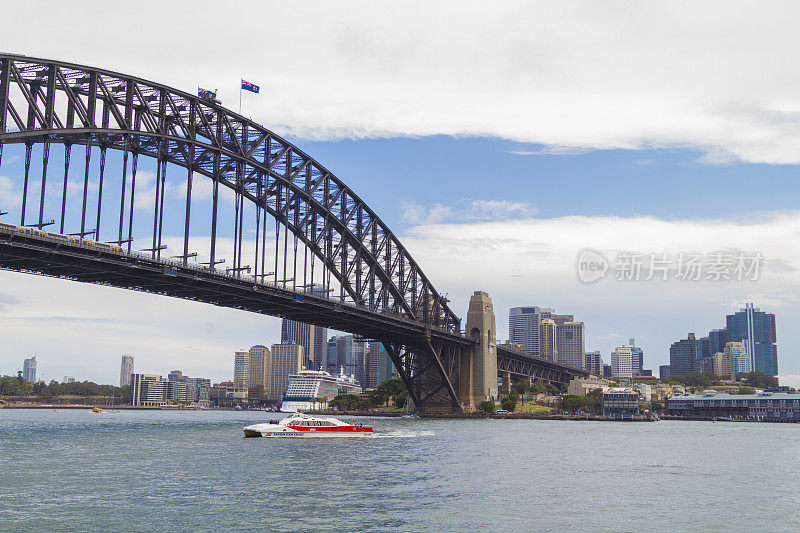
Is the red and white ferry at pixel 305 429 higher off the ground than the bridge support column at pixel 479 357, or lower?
lower

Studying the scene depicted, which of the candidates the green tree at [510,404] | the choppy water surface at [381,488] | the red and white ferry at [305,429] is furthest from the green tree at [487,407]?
the choppy water surface at [381,488]

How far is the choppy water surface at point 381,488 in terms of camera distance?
3388cm

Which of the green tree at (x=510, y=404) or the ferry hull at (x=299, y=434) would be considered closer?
the ferry hull at (x=299, y=434)

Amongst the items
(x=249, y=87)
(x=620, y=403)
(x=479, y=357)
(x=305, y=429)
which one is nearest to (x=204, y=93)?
(x=249, y=87)

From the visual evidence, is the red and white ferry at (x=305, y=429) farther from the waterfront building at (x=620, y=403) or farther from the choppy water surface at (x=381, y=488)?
the waterfront building at (x=620, y=403)

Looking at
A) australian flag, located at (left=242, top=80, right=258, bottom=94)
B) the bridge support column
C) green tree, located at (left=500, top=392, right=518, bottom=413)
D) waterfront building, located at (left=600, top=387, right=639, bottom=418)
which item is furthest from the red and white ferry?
waterfront building, located at (left=600, top=387, right=639, bottom=418)

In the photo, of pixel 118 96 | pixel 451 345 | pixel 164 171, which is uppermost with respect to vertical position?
pixel 118 96

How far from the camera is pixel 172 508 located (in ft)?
115

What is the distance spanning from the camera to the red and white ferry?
82562mm

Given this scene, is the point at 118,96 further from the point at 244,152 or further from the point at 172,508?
the point at 172,508

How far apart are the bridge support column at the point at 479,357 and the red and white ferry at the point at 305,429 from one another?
80470 mm

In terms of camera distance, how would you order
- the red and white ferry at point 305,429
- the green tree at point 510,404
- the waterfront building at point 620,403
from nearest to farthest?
the red and white ferry at point 305,429 → the waterfront building at point 620,403 → the green tree at point 510,404

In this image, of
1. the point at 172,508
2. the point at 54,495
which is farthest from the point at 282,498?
the point at 54,495

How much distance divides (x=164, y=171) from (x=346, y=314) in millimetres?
38462
